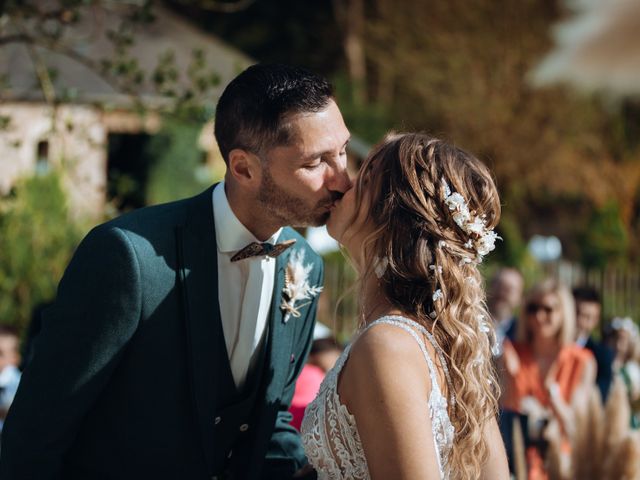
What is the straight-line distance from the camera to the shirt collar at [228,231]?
113 inches

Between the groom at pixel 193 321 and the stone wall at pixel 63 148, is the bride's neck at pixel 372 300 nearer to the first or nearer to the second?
the groom at pixel 193 321

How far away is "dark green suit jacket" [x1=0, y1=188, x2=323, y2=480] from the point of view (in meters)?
2.55

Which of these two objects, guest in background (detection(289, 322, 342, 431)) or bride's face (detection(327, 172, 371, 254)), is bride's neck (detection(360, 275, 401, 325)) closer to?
bride's face (detection(327, 172, 371, 254))

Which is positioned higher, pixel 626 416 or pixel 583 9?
pixel 583 9

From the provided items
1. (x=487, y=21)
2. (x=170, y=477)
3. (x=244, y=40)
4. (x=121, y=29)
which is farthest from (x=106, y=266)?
(x=244, y=40)

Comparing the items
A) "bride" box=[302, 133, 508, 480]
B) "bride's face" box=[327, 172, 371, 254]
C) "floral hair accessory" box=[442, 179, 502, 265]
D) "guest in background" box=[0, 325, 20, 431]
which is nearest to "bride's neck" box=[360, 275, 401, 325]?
"bride" box=[302, 133, 508, 480]

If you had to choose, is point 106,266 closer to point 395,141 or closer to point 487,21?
point 395,141

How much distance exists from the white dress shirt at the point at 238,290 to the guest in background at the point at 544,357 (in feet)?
9.08

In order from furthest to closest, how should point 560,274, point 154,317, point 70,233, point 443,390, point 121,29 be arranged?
point 560,274 < point 70,233 < point 121,29 < point 154,317 < point 443,390

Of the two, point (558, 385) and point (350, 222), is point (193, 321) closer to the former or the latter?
point (350, 222)

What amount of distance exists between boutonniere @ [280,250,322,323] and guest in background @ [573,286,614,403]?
3.24 m

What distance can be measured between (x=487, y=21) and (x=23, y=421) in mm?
20710

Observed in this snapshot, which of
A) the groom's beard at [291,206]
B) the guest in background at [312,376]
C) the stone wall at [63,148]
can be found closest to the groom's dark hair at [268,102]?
the groom's beard at [291,206]

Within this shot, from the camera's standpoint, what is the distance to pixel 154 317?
265 centimetres
